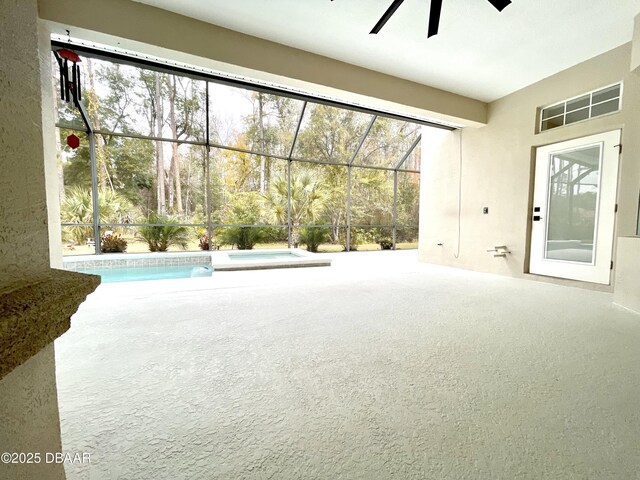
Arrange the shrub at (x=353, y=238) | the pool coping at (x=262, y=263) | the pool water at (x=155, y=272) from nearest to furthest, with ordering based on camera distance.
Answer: the pool coping at (x=262, y=263), the pool water at (x=155, y=272), the shrub at (x=353, y=238)

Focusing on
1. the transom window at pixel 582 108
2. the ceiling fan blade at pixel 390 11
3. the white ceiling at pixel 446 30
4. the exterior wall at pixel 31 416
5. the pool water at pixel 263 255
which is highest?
the white ceiling at pixel 446 30

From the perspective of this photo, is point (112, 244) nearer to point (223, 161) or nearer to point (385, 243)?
point (223, 161)

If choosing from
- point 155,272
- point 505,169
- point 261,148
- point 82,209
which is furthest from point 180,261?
point 505,169

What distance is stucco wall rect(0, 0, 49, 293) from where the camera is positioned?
518mm

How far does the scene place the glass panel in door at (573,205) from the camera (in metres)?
3.50

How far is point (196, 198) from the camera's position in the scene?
9016 mm

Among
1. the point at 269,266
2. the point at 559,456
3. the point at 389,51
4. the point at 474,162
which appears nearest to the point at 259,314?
the point at 559,456

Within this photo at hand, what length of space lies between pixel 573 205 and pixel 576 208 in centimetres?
6

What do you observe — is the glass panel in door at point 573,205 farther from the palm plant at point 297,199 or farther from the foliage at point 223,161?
the palm plant at point 297,199

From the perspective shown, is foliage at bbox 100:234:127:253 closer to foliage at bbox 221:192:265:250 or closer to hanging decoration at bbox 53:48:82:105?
foliage at bbox 221:192:265:250

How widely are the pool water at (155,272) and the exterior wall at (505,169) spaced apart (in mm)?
4642

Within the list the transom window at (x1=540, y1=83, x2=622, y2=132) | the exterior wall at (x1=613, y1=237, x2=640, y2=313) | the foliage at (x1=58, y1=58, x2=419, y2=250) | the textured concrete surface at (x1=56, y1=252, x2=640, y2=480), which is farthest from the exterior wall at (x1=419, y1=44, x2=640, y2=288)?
the foliage at (x1=58, y1=58, x2=419, y2=250)

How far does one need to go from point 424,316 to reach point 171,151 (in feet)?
29.4

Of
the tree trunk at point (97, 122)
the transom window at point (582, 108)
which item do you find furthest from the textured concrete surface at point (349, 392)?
the tree trunk at point (97, 122)
